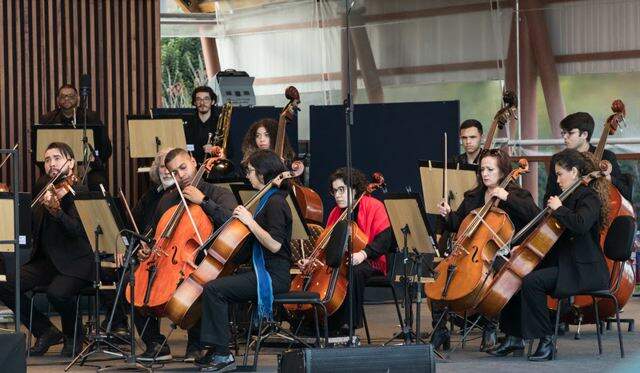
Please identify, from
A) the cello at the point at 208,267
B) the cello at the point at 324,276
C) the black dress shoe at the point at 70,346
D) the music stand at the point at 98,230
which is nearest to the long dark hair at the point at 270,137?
the cello at the point at 324,276

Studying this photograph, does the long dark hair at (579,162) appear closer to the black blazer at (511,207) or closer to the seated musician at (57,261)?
the black blazer at (511,207)

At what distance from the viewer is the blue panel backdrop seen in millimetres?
10852

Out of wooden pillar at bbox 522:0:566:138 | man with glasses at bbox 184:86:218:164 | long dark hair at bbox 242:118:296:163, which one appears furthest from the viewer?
wooden pillar at bbox 522:0:566:138

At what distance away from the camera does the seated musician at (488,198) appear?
7.36 m

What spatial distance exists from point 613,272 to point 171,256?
2618mm

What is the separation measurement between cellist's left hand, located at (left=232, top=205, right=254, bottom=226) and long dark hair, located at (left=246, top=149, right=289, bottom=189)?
0.25 meters

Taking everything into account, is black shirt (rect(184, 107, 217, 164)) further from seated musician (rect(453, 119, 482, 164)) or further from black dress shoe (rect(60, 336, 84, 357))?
black dress shoe (rect(60, 336, 84, 357))

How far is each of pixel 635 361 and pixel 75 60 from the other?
883 cm

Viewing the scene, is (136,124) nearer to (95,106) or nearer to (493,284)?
(95,106)

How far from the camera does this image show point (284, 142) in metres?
8.91

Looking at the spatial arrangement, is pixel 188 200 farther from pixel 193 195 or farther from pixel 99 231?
pixel 99 231

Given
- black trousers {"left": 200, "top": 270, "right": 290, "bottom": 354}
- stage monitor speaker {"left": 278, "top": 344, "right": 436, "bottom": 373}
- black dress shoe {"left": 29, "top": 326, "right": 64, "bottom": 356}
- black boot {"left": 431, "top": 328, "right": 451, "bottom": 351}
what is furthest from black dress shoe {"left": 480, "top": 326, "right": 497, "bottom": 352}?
black dress shoe {"left": 29, "top": 326, "right": 64, "bottom": 356}

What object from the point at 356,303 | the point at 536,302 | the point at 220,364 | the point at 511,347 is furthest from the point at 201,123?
the point at 536,302

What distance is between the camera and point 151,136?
31.4 feet
